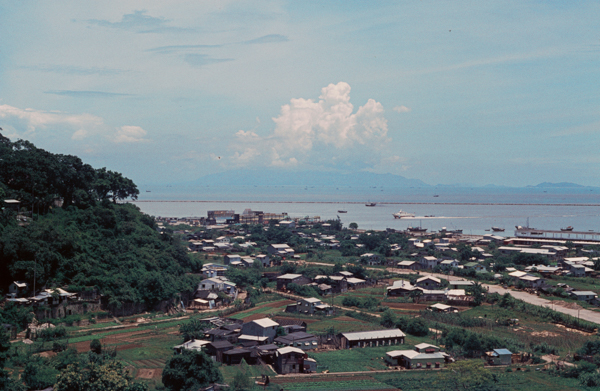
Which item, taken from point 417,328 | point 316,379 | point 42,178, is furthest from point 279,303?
point 42,178

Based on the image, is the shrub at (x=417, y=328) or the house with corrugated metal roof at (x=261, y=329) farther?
the shrub at (x=417, y=328)

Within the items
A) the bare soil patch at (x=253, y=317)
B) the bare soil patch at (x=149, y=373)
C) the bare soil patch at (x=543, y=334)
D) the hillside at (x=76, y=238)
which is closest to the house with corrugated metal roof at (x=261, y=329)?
the bare soil patch at (x=253, y=317)

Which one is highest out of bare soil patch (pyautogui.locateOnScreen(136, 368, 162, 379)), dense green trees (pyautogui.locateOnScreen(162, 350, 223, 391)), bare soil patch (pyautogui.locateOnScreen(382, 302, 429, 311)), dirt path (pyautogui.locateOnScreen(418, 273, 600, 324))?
dense green trees (pyautogui.locateOnScreen(162, 350, 223, 391))

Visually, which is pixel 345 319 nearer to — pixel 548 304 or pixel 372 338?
pixel 372 338

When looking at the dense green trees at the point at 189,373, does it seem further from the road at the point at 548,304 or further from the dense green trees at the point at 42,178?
the road at the point at 548,304

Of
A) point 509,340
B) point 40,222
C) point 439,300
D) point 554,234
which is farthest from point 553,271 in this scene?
point 40,222

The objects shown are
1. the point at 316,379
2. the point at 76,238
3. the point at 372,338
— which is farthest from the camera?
the point at 76,238

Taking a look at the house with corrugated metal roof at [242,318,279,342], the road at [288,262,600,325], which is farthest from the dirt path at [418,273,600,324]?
the house with corrugated metal roof at [242,318,279,342]

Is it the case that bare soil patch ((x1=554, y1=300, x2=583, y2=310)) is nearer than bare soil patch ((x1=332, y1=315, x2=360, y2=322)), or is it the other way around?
bare soil patch ((x1=332, y1=315, x2=360, y2=322))

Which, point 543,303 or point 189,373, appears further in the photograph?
point 543,303

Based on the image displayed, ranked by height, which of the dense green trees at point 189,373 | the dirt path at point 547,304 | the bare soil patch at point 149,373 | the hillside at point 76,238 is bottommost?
the bare soil patch at point 149,373

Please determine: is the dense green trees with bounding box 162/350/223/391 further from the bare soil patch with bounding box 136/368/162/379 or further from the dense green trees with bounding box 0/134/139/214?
the dense green trees with bounding box 0/134/139/214

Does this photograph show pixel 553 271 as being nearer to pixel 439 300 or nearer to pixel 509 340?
pixel 439 300
